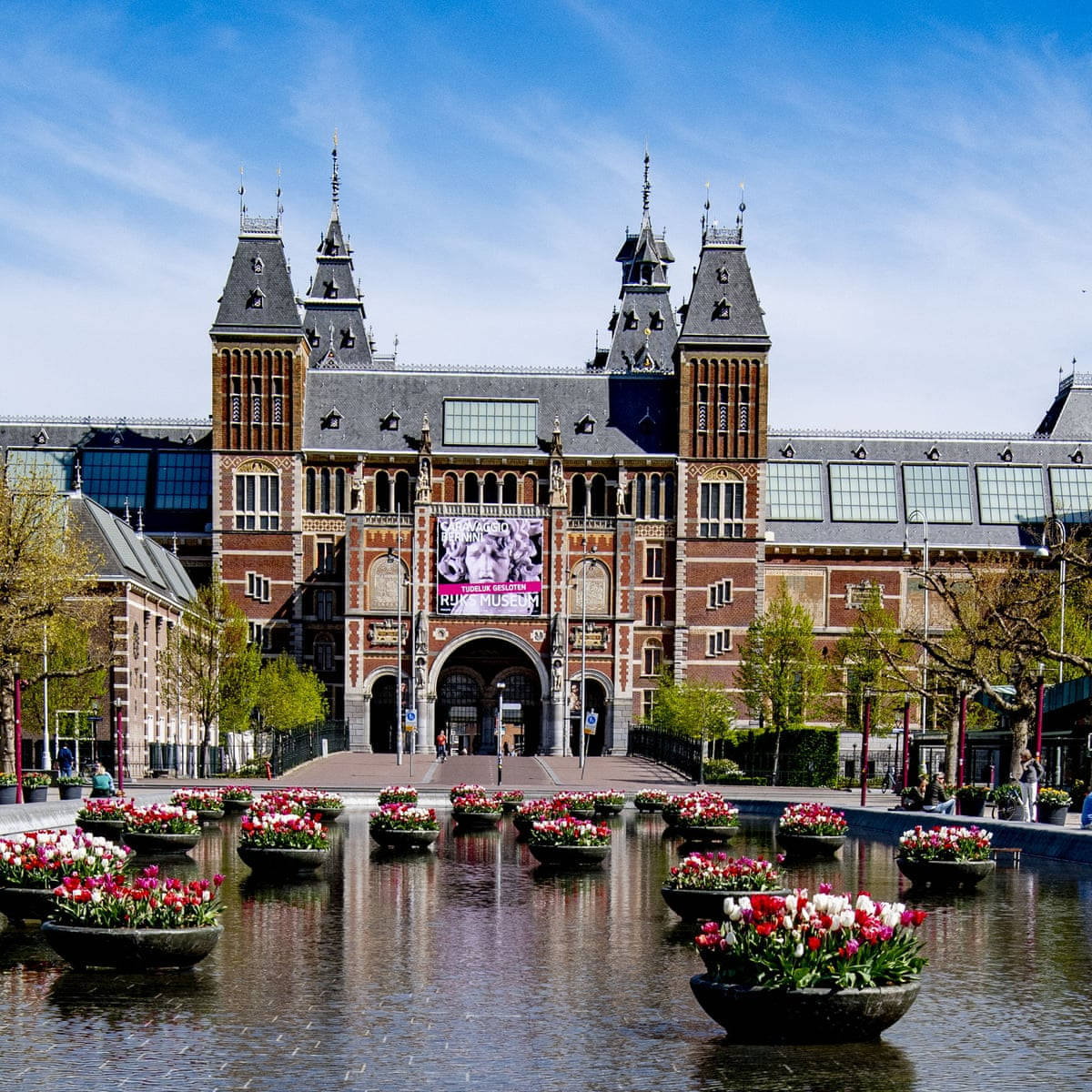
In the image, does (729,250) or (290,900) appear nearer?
(290,900)

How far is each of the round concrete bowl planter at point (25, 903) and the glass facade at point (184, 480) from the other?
69.6 metres

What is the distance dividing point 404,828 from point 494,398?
6002 cm

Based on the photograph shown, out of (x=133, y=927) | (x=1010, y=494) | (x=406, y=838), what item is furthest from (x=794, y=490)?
(x=133, y=927)

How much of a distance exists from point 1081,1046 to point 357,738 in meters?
70.0

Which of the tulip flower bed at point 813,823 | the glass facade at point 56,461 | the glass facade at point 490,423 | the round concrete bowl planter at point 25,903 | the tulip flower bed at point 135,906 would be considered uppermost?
the glass facade at point 490,423

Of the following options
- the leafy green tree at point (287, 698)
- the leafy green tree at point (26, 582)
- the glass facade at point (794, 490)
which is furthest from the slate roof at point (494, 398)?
the leafy green tree at point (26, 582)

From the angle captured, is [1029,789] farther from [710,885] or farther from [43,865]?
[43,865]

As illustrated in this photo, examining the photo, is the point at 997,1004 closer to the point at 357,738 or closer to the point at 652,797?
the point at 652,797

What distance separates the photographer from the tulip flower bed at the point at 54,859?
17.7 m

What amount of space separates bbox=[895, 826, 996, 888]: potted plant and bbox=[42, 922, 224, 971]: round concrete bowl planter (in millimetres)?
12663

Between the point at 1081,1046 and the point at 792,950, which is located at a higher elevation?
the point at 792,950

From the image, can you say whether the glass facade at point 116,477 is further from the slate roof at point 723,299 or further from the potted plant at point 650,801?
the potted plant at point 650,801

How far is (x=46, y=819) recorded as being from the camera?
3173cm

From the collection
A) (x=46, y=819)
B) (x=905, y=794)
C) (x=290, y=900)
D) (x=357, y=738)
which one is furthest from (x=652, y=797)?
(x=357, y=738)
